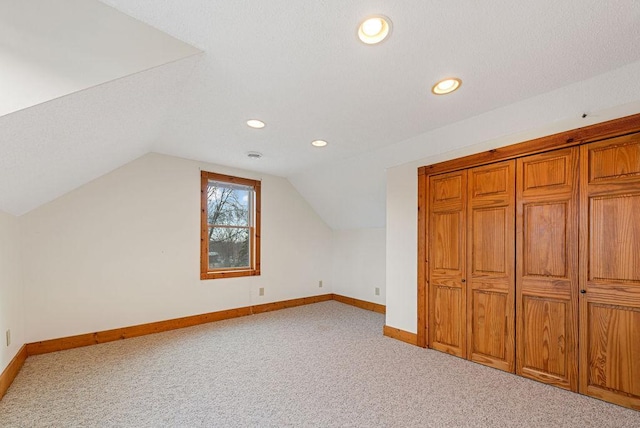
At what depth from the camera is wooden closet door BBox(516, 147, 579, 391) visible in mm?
2113

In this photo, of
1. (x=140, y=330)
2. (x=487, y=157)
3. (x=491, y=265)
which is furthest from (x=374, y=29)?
(x=140, y=330)

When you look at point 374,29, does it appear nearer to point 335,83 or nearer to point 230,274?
point 335,83

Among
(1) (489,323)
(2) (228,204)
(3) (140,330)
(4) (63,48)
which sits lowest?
(3) (140,330)

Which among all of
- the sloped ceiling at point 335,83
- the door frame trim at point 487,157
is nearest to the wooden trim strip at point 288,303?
the door frame trim at point 487,157

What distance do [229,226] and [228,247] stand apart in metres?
0.32

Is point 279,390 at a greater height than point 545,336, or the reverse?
point 545,336

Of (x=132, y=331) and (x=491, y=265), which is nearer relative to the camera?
(x=491, y=265)

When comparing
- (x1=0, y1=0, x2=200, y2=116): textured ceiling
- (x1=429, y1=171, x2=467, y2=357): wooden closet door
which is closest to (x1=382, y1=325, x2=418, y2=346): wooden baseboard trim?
(x1=429, y1=171, x2=467, y2=357): wooden closet door

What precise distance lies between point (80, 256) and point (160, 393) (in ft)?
6.28

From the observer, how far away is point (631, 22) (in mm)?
1434

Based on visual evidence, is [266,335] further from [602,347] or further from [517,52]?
[517,52]

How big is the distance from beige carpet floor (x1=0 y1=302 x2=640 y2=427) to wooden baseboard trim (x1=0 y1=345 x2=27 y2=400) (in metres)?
0.05

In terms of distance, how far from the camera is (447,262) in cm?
287

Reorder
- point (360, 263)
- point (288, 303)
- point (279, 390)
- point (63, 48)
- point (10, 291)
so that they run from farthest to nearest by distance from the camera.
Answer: point (360, 263)
point (288, 303)
point (10, 291)
point (279, 390)
point (63, 48)
